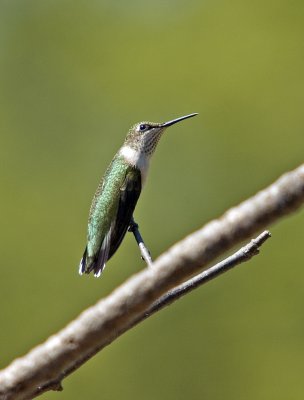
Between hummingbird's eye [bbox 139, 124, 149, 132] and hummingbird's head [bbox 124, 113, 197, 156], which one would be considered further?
hummingbird's eye [bbox 139, 124, 149, 132]

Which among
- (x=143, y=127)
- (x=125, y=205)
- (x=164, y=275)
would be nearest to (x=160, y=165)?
(x=143, y=127)

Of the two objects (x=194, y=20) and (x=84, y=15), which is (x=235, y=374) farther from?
(x=84, y=15)

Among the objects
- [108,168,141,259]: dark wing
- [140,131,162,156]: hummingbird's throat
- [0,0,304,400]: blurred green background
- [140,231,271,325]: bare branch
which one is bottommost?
[140,231,271,325]: bare branch

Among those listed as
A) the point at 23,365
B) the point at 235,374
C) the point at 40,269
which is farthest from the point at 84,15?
the point at 23,365

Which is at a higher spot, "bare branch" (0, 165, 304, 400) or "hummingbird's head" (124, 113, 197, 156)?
"hummingbird's head" (124, 113, 197, 156)

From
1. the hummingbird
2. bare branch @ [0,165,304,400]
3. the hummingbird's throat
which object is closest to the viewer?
bare branch @ [0,165,304,400]

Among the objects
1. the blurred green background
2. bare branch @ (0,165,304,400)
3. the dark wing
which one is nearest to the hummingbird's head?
the dark wing

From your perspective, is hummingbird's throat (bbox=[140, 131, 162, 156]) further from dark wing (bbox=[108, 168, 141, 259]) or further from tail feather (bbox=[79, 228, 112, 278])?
tail feather (bbox=[79, 228, 112, 278])
